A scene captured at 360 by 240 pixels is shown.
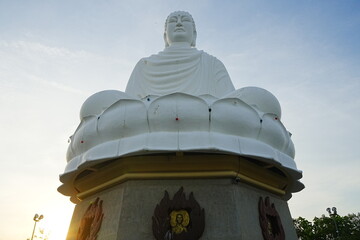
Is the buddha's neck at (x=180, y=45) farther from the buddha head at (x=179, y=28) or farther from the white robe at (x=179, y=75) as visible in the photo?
the white robe at (x=179, y=75)

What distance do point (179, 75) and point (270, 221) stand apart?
395 cm

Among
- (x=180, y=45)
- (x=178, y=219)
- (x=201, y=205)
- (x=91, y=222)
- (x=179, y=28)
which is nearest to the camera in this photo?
(x=178, y=219)

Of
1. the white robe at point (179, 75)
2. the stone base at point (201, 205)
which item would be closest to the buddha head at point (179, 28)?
the white robe at point (179, 75)

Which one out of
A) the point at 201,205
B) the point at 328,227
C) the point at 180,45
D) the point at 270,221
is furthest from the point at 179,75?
the point at 328,227

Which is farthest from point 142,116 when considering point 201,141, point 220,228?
point 220,228

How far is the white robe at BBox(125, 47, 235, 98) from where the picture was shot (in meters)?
7.57

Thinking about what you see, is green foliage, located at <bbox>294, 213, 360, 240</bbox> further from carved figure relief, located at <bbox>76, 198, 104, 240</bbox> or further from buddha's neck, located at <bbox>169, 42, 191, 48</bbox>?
carved figure relief, located at <bbox>76, 198, 104, 240</bbox>

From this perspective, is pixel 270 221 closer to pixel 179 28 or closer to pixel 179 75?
pixel 179 75

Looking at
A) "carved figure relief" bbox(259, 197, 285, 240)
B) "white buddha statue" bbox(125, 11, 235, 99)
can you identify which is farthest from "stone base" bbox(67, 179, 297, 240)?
"white buddha statue" bbox(125, 11, 235, 99)

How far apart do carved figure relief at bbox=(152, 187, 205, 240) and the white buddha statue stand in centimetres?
316

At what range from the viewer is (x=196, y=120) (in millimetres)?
4887

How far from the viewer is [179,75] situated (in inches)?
305

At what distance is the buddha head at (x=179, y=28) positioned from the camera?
29.7 feet

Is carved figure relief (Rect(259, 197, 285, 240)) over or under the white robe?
under
